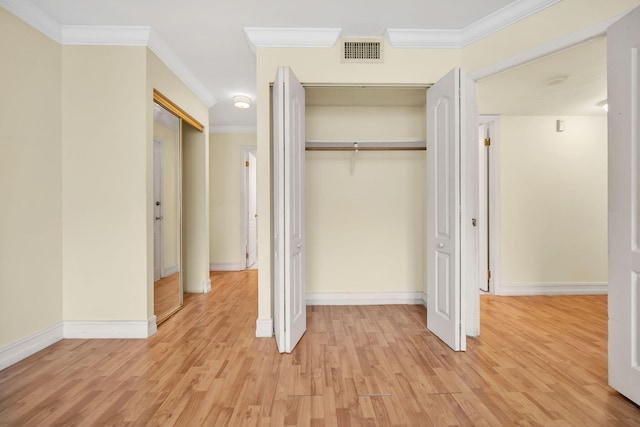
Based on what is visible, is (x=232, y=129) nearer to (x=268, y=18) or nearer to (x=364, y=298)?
(x=268, y=18)

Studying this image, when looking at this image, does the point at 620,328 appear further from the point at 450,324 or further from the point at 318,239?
the point at 318,239

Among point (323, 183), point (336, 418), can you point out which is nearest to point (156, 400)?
point (336, 418)

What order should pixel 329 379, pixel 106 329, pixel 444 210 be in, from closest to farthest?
pixel 329 379, pixel 444 210, pixel 106 329

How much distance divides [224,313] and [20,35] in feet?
9.67

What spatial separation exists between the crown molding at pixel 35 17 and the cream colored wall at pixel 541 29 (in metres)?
3.59

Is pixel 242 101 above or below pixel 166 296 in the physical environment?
above

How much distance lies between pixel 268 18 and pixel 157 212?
6.77 ft

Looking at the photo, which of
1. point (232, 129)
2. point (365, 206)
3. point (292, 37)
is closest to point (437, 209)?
point (365, 206)

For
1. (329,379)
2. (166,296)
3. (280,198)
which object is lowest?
(329,379)

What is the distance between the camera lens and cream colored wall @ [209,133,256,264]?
5.82 m

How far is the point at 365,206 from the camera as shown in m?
3.82

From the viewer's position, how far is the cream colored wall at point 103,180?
9.09 feet

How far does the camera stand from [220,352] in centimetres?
253

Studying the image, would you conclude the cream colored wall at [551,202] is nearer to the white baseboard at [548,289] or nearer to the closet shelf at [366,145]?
the white baseboard at [548,289]
